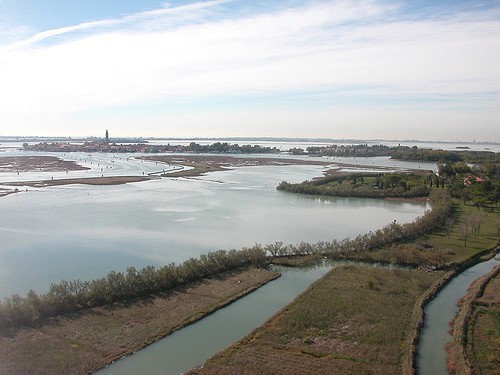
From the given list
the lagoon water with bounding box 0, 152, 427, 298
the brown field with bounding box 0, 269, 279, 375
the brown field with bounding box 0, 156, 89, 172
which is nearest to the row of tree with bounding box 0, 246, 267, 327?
the brown field with bounding box 0, 269, 279, 375

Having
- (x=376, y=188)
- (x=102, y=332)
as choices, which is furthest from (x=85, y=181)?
(x=102, y=332)

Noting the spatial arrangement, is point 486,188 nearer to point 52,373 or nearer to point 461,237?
point 461,237

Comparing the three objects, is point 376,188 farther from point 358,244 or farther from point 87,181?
point 87,181

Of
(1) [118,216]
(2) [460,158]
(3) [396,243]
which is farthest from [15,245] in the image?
(2) [460,158]

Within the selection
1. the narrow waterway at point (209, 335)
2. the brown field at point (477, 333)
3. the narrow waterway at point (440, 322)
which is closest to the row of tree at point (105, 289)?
the narrow waterway at point (209, 335)

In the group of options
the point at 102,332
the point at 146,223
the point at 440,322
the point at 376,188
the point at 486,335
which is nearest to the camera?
the point at 102,332

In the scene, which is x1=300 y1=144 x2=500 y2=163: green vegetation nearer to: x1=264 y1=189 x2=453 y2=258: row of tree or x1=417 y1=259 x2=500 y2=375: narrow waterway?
x1=264 y1=189 x2=453 y2=258: row of tree

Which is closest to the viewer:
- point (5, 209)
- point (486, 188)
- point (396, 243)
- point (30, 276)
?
point (30, 276)
